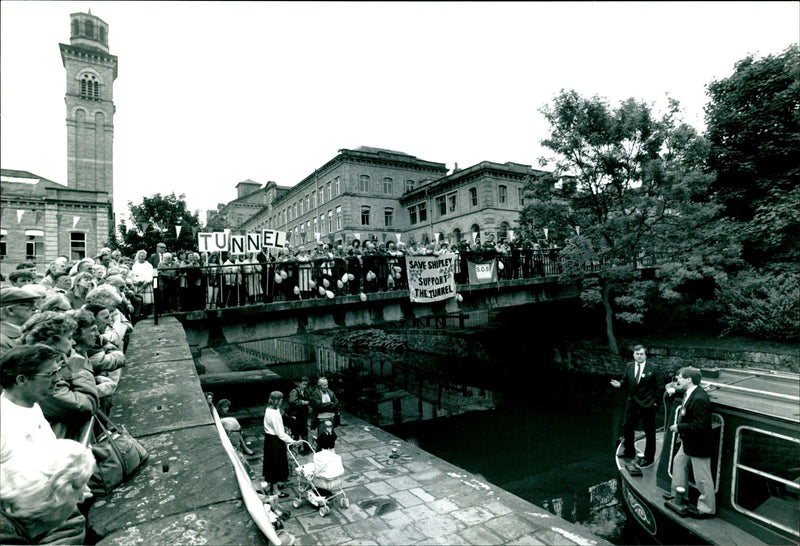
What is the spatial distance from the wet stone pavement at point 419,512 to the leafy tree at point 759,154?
1416cm

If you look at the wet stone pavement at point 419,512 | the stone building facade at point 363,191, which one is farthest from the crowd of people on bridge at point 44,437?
the stone building facade at point 363,191

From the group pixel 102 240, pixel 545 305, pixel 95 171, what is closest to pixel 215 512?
pixel 545 305

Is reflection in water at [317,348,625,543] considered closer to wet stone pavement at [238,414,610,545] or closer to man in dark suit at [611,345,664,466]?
man in dark suit at [611,345,664,466]

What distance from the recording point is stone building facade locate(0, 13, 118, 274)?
3231 cm

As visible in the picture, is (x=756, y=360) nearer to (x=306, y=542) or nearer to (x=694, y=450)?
(x=694, y=450)

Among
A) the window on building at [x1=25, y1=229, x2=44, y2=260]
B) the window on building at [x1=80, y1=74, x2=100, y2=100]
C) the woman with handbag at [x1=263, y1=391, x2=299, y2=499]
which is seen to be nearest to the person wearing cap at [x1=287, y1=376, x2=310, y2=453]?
the woman with handbag at [x1=263, y1=391, x2=299, y2=499]

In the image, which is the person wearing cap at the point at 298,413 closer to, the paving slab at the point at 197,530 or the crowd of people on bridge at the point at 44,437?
the crowd of people on bridge at the point at 44,437

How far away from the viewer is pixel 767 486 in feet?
18.3

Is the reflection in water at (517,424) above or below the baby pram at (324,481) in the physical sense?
below

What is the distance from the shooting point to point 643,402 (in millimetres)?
7453

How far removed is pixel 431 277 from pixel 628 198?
25.7 feet

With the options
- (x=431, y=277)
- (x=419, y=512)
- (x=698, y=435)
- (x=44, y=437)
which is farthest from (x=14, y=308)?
(x=431, y=277)

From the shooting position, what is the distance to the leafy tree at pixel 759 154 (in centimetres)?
1412

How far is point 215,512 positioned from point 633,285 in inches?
666
